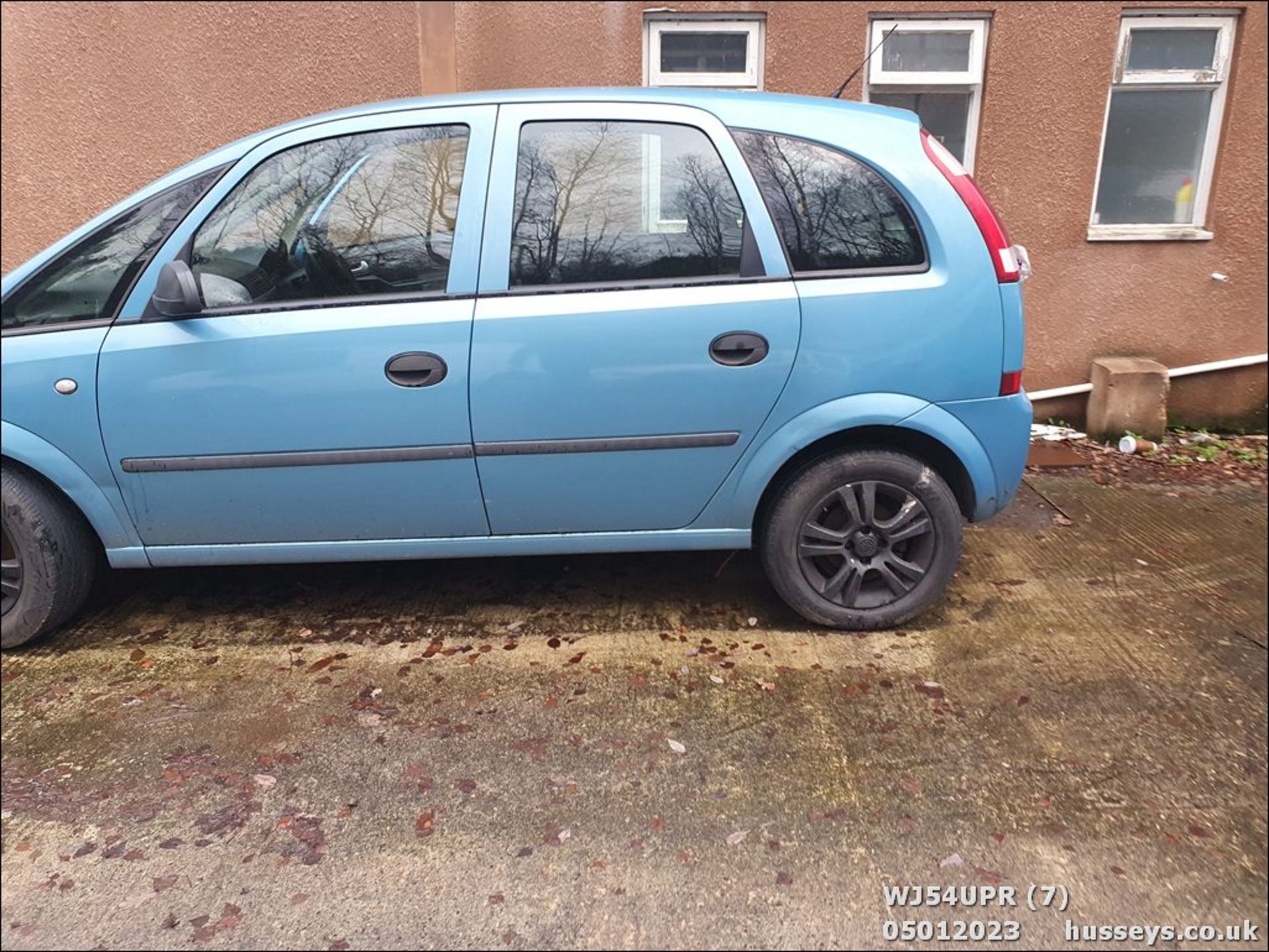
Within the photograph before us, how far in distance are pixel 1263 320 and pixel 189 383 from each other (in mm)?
5933

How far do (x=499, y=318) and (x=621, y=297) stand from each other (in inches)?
15.2

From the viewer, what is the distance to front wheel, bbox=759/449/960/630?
302cm

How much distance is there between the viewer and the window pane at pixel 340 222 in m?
2.85

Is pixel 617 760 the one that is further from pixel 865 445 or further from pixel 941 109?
pixel 941 109

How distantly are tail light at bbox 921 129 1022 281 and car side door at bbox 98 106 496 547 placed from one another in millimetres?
1475

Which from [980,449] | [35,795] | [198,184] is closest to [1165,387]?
[980,449]

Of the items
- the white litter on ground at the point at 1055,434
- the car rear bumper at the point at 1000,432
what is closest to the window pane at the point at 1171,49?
the white litter on ground at the point at 1055,434

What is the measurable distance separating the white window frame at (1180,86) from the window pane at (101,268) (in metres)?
5.01

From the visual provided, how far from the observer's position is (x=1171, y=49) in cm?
529

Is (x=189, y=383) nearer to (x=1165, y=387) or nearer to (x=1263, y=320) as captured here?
(x=1165, y=387)

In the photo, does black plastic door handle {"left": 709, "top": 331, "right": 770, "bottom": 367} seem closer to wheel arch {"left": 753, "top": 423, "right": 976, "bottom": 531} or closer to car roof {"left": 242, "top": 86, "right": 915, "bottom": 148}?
wheel arch {"left": 753, "top": 423, "right": 976, "bottom": 531}

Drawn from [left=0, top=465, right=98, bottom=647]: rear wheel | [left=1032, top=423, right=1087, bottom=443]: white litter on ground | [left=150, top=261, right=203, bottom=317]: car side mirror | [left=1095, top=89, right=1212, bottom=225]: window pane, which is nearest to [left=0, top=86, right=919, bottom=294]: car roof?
[left=150, top=261, right=203, bottom=317]: car side mirror

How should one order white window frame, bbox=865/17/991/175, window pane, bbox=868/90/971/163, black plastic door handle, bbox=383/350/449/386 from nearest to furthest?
black plastic door handle, bbox=383/350/449/386
white window frame, bbox=865/17/991/175
window pane, bbox=868/90/971/163

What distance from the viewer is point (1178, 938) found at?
6.41ft
